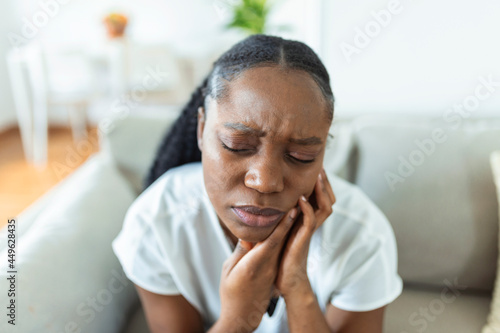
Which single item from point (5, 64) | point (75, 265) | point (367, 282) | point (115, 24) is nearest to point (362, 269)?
point (367, 282)

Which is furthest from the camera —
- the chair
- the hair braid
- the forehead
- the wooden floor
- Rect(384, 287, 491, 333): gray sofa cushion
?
the chair

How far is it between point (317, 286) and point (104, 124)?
30.9 inches

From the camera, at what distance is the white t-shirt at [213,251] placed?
91 cm

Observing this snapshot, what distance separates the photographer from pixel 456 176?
1135 mm

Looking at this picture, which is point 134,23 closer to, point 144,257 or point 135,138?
point 135,138

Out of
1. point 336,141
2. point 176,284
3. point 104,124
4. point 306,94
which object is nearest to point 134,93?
point 104,124

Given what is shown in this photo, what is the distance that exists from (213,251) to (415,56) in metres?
0.98

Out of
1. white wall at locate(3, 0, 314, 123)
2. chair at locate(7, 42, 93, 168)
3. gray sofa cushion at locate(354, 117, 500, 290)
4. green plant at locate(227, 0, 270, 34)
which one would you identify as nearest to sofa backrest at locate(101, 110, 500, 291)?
gray sofa cushion at locate(354, 117, 500, 290)

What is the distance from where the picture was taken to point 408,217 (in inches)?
45.5

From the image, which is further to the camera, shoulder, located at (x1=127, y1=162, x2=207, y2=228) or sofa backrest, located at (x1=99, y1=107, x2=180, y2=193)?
sofa backrest, located at (x1=99, y1=107, x2=180, y2=193)

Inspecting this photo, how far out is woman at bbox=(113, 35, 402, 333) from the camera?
0.71m

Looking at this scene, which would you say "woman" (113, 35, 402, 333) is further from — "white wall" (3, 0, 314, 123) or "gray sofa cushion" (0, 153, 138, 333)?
"white wall" (3, 0, 314, 123)

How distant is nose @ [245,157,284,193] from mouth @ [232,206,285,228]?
0.05 metres

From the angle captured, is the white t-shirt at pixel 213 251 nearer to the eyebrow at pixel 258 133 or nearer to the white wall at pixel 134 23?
the eyebrow at pixel 258 133
